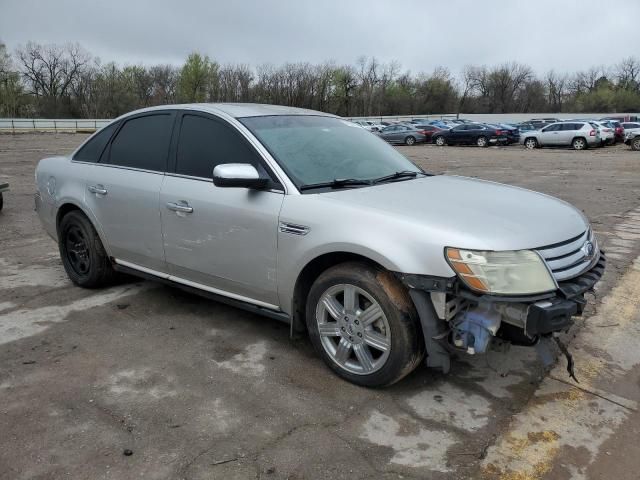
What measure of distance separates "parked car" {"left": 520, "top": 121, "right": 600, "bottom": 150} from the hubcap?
2933 cm

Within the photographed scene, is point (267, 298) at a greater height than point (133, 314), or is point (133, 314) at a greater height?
point (267, 298)

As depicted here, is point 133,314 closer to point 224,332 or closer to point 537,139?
point 224,332

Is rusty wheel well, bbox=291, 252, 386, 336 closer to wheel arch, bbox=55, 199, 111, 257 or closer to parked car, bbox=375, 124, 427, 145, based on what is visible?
wheel arch, bbox=55, 199, 111, 257

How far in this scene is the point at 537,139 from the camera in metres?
30.7

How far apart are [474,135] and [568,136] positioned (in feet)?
19.9

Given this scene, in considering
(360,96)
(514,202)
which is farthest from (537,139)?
(360,96)

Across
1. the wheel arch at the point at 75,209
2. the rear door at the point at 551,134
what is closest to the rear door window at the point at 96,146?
the wheel arch at the point at 75,209

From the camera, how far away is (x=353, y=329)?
127 inches

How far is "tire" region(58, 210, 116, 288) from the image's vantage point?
4.84m

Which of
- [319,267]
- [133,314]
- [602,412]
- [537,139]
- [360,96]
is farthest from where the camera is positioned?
[360,96]

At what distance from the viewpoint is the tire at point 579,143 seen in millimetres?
29047

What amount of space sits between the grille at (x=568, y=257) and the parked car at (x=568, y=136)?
29.1m

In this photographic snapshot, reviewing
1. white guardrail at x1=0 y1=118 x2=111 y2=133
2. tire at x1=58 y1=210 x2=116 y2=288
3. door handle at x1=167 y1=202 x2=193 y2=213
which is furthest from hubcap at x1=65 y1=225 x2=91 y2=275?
white guardrail at x1=0 y1=118 x2=111 y2=133

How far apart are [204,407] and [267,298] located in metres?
0.85
